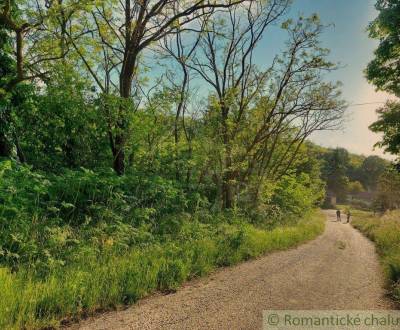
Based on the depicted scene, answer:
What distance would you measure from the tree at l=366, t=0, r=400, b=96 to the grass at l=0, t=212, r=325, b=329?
10.0m

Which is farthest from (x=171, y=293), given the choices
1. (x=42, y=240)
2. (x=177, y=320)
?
(x=42, y=240)

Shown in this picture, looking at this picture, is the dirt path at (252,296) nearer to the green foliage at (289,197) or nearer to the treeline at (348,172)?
the green foliage at (289,197)

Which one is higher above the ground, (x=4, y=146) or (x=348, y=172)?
(x=348, y=172)

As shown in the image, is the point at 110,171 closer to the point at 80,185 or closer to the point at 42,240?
the point at 80,185

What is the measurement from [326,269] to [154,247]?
204 inches

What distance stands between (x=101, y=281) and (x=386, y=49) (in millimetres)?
12824

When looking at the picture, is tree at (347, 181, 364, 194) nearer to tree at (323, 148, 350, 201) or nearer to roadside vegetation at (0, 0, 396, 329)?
tree at (323, 148, 350, 201)

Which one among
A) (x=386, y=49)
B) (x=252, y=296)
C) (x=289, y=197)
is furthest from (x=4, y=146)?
(x=289, y=197)

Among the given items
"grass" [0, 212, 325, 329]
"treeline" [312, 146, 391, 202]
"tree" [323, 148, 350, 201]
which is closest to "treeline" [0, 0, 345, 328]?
"grass" [0, 212, 325, 329]

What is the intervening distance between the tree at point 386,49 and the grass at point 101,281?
1005cm

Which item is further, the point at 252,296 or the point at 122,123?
the point at 122,123

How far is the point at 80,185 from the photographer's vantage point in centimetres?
713

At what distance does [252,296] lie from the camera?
5719mm

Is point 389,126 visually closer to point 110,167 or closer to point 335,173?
point 110,167
